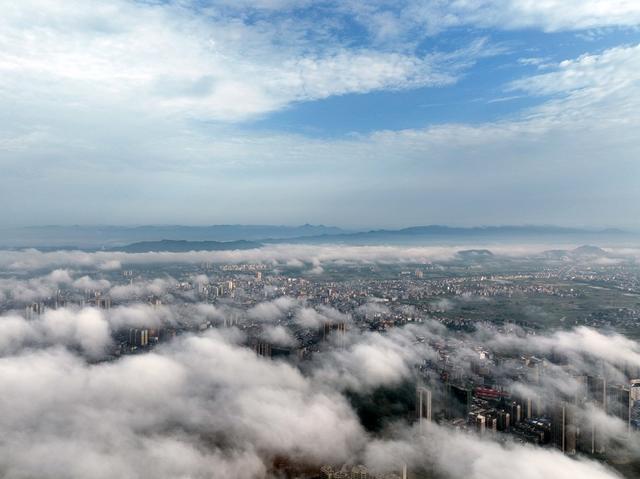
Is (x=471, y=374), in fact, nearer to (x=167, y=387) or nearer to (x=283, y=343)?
(x=283, y=343)

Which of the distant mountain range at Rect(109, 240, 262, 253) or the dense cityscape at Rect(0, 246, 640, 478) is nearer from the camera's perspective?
the dense cityscape at Rect(0, 246, 640, 478)

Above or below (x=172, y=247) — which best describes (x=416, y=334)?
below

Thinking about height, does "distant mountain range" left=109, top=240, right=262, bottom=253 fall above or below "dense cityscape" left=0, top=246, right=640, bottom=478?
above

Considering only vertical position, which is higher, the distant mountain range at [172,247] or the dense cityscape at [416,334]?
the distant mountain range at [172,247]

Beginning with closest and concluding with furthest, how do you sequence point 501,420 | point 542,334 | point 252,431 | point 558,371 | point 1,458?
point 1,458 < point 252,431 < point 501,420 < point 558,371 < point 542,334

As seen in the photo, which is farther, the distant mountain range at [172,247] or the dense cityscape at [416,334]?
the distant mountain range at [172,247]

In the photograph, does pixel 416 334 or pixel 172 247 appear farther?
pixel 172 247

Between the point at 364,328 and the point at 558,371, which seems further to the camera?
the point at 364,328

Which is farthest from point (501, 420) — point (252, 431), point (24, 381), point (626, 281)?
point (626, 281)

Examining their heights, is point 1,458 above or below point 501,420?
above

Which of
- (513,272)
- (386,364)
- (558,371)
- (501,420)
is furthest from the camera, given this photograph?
(513,272)
